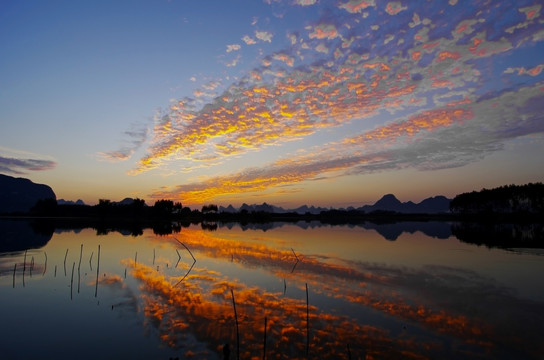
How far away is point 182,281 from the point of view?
23016 mm

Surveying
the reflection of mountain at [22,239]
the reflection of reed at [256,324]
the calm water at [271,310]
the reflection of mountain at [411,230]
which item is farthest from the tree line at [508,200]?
the reflection of mountain at [22,239]

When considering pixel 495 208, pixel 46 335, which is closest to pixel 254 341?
pixel 46 335

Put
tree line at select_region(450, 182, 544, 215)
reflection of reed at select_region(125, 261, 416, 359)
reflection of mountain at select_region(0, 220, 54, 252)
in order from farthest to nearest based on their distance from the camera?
1. tree line at select_region(450, 182, 544, 215)
2. reflection of mountain at select_region(0, 220, 54, 252)
3. reflection of reed at select_region(125, 261, 416, 359)

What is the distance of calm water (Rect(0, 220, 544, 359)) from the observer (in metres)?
11.7

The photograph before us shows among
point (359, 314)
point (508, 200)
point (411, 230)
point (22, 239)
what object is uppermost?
point (508, 200)

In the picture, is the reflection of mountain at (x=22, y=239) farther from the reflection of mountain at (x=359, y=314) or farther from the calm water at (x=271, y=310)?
the reflection of mountain at (x=359, y=314)

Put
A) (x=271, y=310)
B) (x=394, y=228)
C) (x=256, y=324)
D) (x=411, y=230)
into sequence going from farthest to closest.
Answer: (x=394, y=228) < (x=411, y=230) < (x=271, y=310) < (x=256, y=324)

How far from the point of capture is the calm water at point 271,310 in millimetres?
11695

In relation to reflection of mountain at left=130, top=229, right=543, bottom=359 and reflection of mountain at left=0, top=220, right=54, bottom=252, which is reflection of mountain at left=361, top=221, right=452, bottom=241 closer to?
reflection of mountain at left=130, top=229, right=543, bottom=359

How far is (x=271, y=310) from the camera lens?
16.2 meters

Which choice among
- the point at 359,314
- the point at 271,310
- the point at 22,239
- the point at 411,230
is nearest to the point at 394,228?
the point at 411,230

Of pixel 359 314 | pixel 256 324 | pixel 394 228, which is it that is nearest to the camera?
pixel 256 324

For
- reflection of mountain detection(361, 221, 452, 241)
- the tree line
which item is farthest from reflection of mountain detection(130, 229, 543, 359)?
the tree line

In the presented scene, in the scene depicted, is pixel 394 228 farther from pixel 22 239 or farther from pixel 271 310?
pixel 22 239
